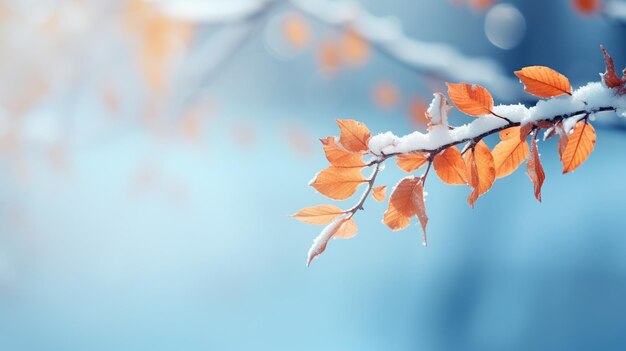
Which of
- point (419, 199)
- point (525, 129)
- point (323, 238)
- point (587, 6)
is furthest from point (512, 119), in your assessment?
point (587, 6)

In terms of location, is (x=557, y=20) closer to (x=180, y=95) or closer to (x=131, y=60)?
(x=180, y=95)

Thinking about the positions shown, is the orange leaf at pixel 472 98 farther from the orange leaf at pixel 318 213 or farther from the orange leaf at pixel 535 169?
the orange leaf at pixel 318 213

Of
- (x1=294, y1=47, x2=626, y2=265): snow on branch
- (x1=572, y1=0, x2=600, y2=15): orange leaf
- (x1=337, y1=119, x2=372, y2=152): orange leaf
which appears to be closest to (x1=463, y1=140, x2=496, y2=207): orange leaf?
(x1=294, y1=47, x2=626, y2=265): snow on branch

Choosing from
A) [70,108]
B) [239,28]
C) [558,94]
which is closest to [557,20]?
[239,28]

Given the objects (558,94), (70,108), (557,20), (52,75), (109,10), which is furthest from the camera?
(557,20)

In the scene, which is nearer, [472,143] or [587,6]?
[472,143]

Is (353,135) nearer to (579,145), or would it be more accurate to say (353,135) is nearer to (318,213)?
(318,213)

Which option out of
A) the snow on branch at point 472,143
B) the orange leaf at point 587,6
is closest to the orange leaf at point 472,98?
the snow on branch at point 472,143
